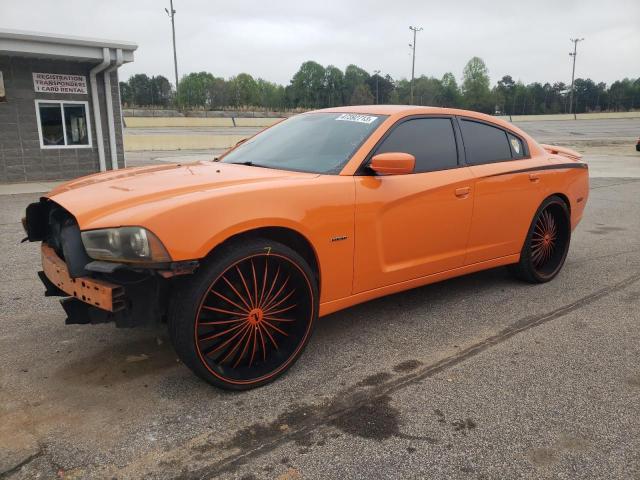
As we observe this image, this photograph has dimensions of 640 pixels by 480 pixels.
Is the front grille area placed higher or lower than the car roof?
lower

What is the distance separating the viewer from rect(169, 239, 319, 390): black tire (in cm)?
257

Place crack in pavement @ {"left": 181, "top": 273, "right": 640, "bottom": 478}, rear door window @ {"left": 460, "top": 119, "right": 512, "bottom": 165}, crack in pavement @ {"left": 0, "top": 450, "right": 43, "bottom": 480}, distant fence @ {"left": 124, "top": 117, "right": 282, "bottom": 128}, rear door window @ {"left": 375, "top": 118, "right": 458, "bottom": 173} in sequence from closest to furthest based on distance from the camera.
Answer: crack in pavement @ {"left": 0, "top": 450, "right": 43, "bottom": 480} < crack in pavement @ {"left": 181, "top": 273, "right": 640, "bottom": 478} < rear door window @ {"left": 375, "top": 118, "right": 458, "bottom": 173} < rear door window @ {"left": 460, "top": 119, "right": 512, "bottom": 165} < distant fence @ {"left": 124, "top": 117, "right": 282, "bottom": 128}

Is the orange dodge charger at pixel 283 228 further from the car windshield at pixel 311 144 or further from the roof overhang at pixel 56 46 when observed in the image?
the roof overhang at pixel 56 46

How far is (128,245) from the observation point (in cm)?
247

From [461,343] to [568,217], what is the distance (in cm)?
222

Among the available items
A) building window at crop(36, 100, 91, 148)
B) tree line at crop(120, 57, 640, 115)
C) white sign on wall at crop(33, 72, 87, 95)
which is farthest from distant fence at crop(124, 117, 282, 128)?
tree line at crop(120, 57, 640, 115)

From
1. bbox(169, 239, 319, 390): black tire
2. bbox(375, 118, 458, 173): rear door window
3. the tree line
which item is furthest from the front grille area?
the tree line

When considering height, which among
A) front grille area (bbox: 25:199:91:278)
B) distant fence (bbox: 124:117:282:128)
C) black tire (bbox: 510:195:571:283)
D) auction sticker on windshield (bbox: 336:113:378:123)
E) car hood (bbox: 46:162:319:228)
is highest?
distant fence (bbox: 124:117:282:128)

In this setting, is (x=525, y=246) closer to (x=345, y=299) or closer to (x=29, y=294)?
(x=345, y=299)

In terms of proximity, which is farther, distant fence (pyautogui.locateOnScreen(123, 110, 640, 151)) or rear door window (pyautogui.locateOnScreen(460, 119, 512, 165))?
distant fence (pyautogui.locateOnScreen(123, 110, 640, 151))

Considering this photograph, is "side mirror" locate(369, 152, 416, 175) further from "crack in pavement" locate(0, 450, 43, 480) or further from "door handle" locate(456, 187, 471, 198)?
"crack in pavement" locate(0, 450, 43, 480)

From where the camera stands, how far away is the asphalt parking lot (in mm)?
2262

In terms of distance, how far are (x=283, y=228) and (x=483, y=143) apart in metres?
2.14

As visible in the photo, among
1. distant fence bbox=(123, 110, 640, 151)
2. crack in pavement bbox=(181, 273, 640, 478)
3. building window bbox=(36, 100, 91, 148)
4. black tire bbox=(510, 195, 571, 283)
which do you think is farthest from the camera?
distant fence bbox=(123, 110, 640, 151)
